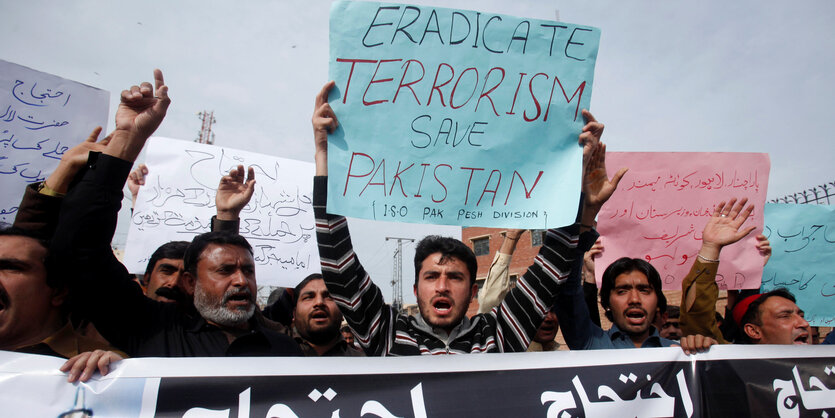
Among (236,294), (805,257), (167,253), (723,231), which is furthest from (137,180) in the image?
(805,257)

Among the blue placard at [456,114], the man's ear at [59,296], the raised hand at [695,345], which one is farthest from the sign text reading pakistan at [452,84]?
the man's ear at [59,296]

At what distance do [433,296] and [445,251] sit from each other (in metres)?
0.23

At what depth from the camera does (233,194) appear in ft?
11.0

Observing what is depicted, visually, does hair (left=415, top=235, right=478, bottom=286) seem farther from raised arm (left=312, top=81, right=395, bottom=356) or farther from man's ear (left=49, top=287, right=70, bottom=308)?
man's ear (left=49, top=287, right=70, bottom=308)

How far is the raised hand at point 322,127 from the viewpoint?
2.36 meters

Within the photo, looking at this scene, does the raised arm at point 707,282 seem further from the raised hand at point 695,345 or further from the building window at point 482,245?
the building window at point 482,245

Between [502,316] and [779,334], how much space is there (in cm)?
213

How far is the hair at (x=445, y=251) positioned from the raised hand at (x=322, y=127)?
60 cm

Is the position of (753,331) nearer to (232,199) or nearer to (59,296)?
(232,199)

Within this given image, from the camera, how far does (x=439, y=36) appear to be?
2.50 metres

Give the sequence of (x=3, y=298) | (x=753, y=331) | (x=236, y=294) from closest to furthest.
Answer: (x=3, y=298)
(x=236, y=294)
(x=753, y=331)

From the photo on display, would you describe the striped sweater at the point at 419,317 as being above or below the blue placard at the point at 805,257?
below

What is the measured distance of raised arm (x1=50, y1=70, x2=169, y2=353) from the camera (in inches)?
80.7

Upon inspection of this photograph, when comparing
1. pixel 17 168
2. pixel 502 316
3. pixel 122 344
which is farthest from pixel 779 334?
pixel 17 168
